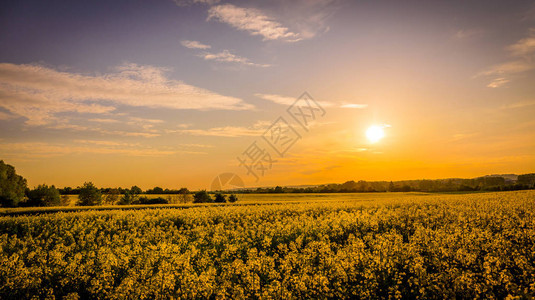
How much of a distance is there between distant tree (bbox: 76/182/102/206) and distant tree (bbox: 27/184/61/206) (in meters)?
3.53

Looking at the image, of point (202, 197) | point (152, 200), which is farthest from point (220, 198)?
point (152, 200)

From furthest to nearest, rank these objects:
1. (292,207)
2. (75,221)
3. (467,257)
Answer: (292,207)
(75,221)
(467,257)

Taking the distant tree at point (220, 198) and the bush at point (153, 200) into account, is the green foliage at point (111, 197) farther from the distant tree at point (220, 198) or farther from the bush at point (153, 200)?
the distant tree at point (220, 198)

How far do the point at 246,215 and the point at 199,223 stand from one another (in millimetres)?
3560

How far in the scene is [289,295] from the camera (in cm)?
625

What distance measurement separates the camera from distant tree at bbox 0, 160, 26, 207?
190ft

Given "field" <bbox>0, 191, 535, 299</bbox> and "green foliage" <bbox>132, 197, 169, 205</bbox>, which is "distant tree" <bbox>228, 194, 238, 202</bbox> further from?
"field" <bbox>0, 191, 535, 299</bbox>

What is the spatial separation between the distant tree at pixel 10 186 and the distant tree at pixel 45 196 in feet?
24.8

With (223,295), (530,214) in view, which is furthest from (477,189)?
(223,295)

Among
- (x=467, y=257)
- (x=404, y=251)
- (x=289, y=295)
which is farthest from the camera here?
(x=404, y=251)

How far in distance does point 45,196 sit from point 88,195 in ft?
21.2

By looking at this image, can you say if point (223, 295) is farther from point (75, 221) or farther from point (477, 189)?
point (477, 189)

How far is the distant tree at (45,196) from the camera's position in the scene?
51.8 m

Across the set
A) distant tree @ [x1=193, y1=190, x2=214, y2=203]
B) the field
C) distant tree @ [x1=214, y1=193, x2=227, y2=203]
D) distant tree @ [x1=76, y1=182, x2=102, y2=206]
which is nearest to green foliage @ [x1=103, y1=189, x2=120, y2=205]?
distant tree @ [x1=76, y1=182, x2=102, y2=206]
